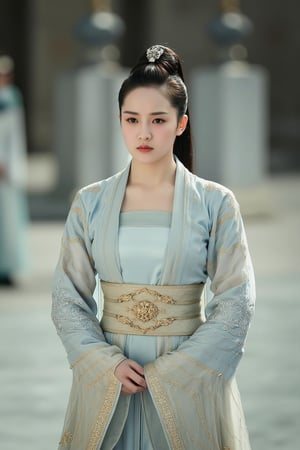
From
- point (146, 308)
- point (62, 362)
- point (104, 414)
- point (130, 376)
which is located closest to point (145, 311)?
point (146, 308)

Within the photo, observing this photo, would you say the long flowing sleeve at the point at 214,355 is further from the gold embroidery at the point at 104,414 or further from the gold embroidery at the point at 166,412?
the gold embroidery at the point at 104,414

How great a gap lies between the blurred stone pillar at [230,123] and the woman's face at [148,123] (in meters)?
9.47

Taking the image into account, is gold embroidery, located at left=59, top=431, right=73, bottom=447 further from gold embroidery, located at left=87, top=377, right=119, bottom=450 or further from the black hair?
the black hair

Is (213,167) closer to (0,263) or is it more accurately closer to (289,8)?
(0,263)

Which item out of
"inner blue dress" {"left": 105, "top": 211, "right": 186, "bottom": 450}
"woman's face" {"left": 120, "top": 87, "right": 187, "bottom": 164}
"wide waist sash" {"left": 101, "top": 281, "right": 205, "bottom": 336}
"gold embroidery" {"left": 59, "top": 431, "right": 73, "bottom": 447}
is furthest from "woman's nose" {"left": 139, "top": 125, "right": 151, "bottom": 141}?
"gold embroidery" {"left": 59, "top": 431, "right": 73, "bottom": 447}

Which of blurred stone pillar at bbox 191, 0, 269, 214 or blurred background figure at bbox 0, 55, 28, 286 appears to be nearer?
blurred background figure at bbox 0, 55, 28, 286

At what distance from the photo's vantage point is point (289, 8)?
778 inches

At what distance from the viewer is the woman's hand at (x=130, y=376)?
3.31 metres

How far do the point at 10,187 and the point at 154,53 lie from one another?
551 centimetres

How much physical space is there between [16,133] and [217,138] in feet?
15.5

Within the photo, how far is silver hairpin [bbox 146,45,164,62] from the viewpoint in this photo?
3369 millimetres

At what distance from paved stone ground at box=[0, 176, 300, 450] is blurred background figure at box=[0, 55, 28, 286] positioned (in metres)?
0.19

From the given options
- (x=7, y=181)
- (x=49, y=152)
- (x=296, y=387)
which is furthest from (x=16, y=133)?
(x=49, y=152)

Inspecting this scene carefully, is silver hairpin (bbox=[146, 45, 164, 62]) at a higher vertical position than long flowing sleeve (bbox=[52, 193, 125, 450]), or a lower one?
higher
